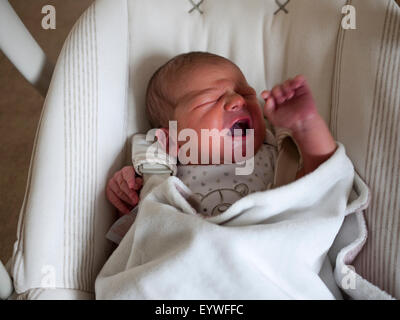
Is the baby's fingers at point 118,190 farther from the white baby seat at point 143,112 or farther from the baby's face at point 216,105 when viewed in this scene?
the baby's face at point 216,105

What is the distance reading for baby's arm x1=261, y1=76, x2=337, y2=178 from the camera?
28.3 inches

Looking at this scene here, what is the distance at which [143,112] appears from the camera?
3.29ft

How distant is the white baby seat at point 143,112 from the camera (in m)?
0.74

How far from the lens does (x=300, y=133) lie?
2.44 feet

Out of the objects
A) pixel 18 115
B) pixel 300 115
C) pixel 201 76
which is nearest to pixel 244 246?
pixel 300 115

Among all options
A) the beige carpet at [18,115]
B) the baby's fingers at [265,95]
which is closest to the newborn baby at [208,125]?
the baby's fingers at [265,95]

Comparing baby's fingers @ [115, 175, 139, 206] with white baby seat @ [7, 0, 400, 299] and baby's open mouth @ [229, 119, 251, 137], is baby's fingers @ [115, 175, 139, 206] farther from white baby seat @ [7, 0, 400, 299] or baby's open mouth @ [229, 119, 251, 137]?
baby's open mouth @ [229, 119, 251, 137]

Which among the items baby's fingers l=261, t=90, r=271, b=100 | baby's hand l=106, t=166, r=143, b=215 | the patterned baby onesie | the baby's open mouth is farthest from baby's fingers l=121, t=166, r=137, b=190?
baby's fingers l=261, t=90, r=271, b=100

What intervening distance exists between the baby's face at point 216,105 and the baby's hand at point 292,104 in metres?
0.11

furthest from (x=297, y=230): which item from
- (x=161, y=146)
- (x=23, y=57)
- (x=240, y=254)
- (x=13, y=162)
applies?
(x=13, y=162)

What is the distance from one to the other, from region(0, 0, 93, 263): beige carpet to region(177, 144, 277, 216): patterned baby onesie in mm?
807

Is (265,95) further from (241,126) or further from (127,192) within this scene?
(127,192)

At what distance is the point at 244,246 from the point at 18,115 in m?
1.37
